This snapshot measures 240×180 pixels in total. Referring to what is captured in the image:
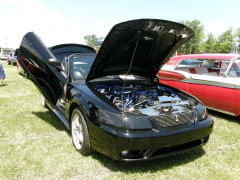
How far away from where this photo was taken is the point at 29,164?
2.78m

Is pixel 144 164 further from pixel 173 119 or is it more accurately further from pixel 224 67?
pixel 224 67

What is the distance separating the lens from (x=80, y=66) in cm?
372

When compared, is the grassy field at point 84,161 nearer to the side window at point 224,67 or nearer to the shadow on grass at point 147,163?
the shadow on grass at point 147,163

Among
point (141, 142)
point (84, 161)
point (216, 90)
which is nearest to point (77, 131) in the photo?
point (84, 161)

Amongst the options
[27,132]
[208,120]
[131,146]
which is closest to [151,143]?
[131,146]

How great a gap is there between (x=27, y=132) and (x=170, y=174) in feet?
8.65

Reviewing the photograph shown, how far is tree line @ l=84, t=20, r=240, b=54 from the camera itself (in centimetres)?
5550

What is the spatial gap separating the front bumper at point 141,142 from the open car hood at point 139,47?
1175 millimetres

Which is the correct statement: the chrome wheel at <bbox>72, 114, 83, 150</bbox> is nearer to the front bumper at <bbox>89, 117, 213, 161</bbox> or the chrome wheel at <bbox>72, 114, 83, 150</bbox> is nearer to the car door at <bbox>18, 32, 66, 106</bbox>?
the front bumper at <bbox>89, 117, 213, 161</bbox>

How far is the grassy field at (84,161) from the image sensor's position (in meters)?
2.56

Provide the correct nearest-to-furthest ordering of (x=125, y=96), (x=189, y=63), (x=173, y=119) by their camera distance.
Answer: (x=173, y=119) → (x=125, y=96) → (x=189, y=63)

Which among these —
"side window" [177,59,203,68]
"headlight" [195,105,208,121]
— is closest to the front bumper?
"headlight" [195,105,208,121]

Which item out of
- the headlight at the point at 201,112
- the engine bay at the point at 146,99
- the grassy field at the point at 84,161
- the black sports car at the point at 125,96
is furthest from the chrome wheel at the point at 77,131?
the headlight at the point at 201,112

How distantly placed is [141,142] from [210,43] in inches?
2828
